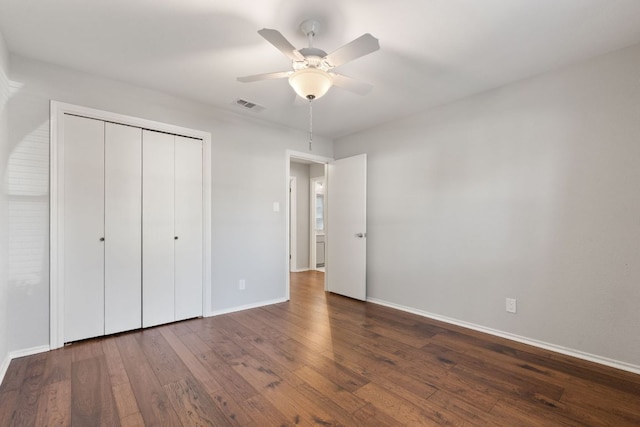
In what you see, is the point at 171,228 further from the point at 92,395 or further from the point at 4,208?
the point at 92,395

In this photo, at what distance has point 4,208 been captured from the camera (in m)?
2.16

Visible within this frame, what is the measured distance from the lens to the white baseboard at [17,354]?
2.04 metres

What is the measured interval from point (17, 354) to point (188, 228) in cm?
164

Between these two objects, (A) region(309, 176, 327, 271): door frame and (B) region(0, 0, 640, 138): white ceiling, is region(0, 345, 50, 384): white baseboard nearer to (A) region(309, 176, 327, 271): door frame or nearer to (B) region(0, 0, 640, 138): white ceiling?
(B) region(0, 0, 640, 138): white ceiling

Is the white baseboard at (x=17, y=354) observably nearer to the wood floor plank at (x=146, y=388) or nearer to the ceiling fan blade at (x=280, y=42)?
the wood floor plank at (x=146, y=388)

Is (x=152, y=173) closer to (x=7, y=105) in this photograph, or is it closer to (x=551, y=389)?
(x=7, y=105)

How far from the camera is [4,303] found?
7.05 ft

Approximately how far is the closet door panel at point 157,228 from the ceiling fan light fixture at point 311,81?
6.21 ft

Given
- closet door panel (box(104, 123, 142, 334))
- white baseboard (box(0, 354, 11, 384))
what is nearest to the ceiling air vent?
closet door panel (box(104, 123, 142, 334))

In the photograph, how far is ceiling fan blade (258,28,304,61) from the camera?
151 cm

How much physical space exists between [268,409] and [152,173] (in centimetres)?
250

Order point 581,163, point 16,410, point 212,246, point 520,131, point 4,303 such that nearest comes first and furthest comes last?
point 16,410 < point 4,303 < point 581,163 < point 520,131 < point 212,246

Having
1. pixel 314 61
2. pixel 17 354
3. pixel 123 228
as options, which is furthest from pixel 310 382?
pixel 17 354

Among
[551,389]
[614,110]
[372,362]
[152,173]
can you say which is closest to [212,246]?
[152,173]
